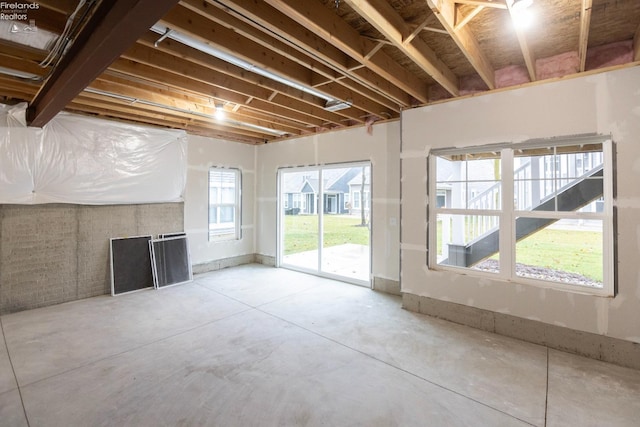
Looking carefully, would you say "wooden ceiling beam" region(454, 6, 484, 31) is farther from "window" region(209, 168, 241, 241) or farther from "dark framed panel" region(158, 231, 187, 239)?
"dark framed panel" region(158, 231, 187, 239)

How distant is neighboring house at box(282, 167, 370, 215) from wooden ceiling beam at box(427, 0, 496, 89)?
2.96m

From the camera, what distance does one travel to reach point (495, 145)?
3.23 m

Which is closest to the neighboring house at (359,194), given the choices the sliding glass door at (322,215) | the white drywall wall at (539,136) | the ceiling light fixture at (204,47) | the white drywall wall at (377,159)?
the sliding glass door at (322,215)

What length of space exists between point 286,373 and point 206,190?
413 centimetres

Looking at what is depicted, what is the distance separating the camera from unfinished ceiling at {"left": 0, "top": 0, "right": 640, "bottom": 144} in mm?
1910

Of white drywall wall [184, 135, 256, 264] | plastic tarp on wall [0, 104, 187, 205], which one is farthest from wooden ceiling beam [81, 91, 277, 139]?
white drywall wall [184, 135, 256, 264]

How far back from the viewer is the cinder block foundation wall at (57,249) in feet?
12.1

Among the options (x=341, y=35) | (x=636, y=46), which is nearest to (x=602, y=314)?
(x=636, y=46)

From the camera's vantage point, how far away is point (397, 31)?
87.9 inches

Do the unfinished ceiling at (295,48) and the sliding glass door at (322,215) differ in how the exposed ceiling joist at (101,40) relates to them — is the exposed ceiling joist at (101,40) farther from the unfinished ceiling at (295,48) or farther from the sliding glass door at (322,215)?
the sliding glass door at (322,215)

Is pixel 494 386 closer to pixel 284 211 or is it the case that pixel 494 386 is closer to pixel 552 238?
pixel 552 238

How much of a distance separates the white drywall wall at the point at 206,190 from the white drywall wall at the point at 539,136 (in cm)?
362

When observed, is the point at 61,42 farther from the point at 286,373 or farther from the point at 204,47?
the point at 286,373

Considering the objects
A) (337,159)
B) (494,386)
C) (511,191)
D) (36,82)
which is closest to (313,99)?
(337,159)
